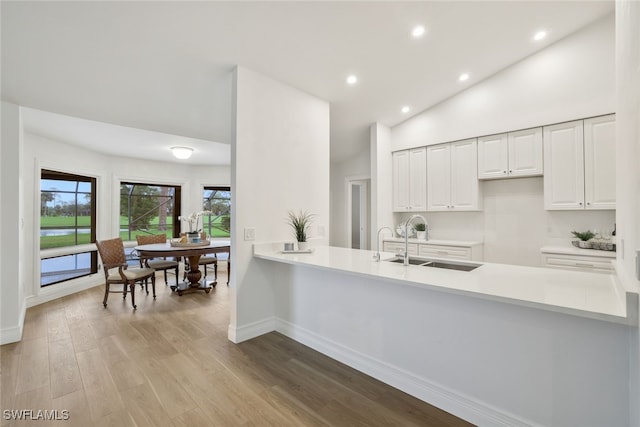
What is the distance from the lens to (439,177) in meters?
4.37

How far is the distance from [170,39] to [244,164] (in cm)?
115

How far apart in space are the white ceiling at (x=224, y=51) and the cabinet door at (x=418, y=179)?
0.95 meters

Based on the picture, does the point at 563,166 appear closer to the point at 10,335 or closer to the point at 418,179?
the point at 418,179

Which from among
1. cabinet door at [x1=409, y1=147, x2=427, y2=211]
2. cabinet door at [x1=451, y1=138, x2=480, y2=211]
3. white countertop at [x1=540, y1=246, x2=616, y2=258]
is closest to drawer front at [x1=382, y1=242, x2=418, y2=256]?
cabinet door at [x1=409, y1=147, x2=427, y2=211]

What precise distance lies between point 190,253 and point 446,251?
3.71 m

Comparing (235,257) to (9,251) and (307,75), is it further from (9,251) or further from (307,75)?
(9,251)

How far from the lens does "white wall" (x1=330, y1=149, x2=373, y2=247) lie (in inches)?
226

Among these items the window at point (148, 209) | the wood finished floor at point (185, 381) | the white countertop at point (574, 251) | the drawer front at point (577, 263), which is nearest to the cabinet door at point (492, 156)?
the white countertop at point (574, 251)

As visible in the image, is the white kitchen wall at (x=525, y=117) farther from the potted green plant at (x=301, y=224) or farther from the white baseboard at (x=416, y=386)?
the white baseboard at (x=416, y=386)

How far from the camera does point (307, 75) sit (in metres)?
3.07

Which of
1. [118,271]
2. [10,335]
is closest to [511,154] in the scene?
[118,271]

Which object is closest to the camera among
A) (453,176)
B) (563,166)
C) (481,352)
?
(481,352)

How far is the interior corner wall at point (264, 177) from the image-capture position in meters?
2.75

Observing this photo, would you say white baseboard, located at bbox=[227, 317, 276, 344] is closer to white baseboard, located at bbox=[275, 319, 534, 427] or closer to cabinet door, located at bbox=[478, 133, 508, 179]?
white baseboard, located at bbox=[275, 319, 534, 427]
